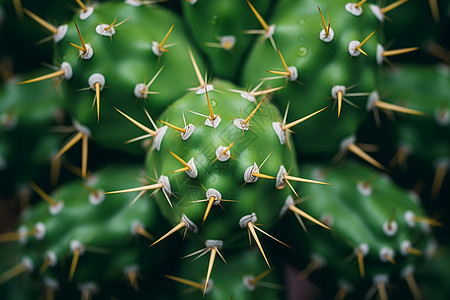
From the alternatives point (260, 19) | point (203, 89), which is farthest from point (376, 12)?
point (203, 89)

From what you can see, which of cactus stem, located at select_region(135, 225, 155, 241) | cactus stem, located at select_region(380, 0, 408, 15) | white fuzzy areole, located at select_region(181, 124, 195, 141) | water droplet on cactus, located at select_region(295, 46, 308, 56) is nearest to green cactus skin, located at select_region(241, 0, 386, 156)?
water droplet on cactus, located at select_region(295, 46, 308, 56)

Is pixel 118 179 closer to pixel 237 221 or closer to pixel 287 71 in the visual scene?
pixel 237 221

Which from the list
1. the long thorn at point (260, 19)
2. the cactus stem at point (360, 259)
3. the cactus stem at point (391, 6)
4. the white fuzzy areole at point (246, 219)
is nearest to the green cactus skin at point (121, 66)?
the long thorn at point (260, 19)

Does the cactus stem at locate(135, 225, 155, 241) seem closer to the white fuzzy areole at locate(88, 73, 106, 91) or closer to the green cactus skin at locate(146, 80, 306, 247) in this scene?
the green cactus skin at locate(146, 80, 306, 247)

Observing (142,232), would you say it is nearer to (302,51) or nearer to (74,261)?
(74,261)

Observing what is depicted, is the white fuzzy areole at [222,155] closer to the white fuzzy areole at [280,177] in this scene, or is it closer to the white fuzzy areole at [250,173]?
the white fuzzy areole at [250,173]

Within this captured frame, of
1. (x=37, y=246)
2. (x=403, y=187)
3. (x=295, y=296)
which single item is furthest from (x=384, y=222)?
(x=37, y=246)
